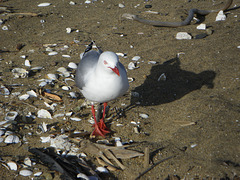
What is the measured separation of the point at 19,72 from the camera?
19.3 ft

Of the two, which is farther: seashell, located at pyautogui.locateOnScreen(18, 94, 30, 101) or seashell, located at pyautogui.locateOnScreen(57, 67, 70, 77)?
seashell, located at pyautogui.locateOnScreen(57, 67, 70, 77)

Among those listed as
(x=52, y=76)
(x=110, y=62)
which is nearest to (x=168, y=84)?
(x=110, y=62)

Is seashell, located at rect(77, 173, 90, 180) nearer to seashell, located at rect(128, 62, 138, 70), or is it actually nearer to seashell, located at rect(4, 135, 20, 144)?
seashell, located at rect(4, 135, 20, 144)

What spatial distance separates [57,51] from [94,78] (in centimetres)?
308

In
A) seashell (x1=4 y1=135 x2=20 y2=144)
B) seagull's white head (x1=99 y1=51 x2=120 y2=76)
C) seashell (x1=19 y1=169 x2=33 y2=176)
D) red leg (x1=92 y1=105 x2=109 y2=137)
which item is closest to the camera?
seashell (x1=19 y1=169 x2=33 y2=176)

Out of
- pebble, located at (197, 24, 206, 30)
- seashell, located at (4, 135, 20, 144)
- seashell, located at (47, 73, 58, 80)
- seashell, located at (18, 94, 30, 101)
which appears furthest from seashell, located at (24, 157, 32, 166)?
pebble, located at (197, 24, 206, 30)

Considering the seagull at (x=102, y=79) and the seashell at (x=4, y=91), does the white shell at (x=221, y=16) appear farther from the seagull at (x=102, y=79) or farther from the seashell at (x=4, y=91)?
the seashell at (x=4, y=91)

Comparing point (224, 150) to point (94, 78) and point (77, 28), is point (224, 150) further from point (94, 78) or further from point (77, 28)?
point (77, 28)

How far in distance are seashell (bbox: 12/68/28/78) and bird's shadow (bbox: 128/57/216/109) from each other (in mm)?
2271

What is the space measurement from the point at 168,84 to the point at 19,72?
3037 mm

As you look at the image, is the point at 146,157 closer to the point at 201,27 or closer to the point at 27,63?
the point at 27,63

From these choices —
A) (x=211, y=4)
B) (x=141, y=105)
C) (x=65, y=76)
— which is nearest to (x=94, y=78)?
(x=141, y=105)

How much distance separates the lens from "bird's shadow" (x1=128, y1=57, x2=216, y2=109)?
5.21 metres

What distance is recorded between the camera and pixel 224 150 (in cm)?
380
